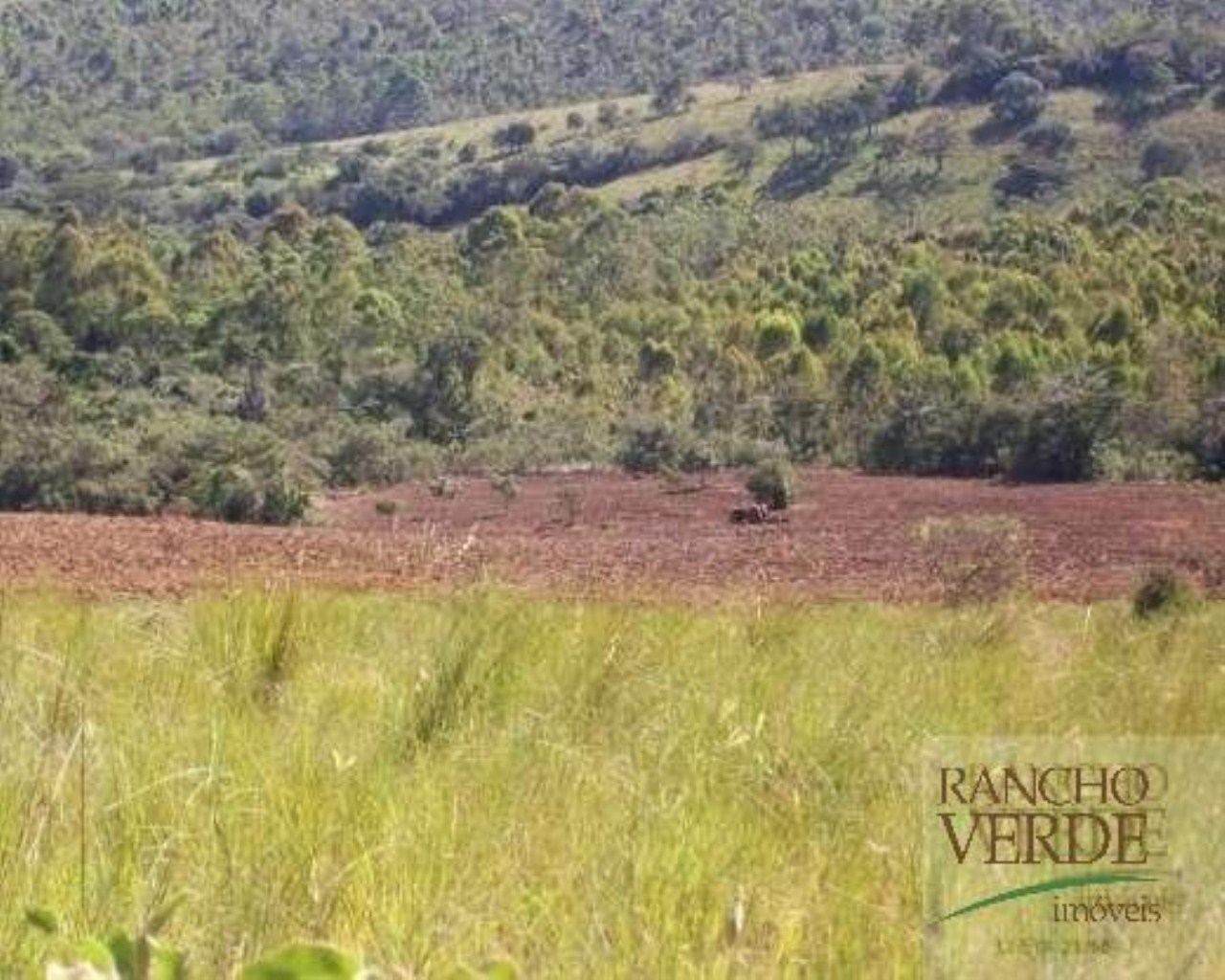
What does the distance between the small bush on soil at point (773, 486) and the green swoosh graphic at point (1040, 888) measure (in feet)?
57.1

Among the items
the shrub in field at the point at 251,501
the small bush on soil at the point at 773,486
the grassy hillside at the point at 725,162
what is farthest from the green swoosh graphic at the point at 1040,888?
the grassy hillside at the point at 725,162

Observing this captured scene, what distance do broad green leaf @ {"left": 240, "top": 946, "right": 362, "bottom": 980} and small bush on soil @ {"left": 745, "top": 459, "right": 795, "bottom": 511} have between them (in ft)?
60.6

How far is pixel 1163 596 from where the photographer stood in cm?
833

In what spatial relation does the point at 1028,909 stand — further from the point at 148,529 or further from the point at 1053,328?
the point at 1053,328

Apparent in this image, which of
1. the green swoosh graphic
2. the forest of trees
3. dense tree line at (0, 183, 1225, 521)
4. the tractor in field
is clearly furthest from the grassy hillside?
the green swoosh graphic

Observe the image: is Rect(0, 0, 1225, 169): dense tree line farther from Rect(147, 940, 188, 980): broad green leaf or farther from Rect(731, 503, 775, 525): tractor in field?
Rect(147, 940, 188, 980): broad green leaf

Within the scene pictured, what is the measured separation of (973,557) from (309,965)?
11.0 m

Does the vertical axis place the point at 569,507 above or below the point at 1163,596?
above

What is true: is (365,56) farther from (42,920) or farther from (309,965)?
(309,965)

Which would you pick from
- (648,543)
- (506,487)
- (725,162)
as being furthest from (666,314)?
(725,162)

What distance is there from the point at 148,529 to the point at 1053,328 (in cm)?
2694

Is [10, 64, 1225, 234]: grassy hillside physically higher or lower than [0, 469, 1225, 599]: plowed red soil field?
higher

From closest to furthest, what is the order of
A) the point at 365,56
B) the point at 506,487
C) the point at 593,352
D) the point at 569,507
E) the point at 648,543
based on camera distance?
the point at 648,543, the point at 569,507, the point at 506,487, the point at 593,352, the point at 365,56

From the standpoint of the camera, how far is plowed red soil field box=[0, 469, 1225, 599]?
33.1 ft
